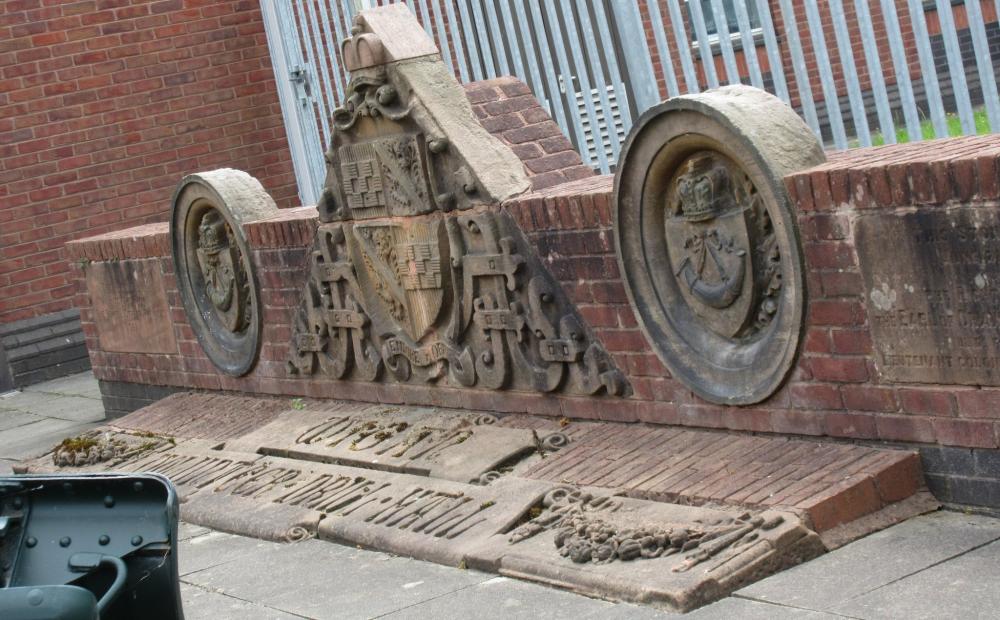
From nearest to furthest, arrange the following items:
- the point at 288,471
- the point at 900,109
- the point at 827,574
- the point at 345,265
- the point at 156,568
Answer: the point at 156,568 → the point at 827,574 → the point at 900,109 → the point at 288,471 → the point at 345,265

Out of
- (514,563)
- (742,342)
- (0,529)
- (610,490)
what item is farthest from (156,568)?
(742,342)

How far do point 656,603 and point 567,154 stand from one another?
10.7 ft

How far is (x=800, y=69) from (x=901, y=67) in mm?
490

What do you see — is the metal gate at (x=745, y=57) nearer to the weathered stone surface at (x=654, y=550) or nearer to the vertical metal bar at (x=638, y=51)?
the vertical metal bar at (x=638, y=51)

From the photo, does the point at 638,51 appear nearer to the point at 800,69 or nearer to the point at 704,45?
the point at 704,45

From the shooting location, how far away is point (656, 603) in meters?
4.35

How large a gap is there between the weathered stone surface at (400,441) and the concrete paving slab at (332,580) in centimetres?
63

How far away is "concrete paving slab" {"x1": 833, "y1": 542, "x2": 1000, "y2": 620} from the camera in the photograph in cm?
384

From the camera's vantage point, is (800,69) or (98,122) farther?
(98,122)

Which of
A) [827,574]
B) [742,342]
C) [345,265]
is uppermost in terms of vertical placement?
[345,265]

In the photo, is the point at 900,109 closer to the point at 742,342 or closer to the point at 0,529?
the point at 742,342

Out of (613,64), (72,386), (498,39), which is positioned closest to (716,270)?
(613,64)

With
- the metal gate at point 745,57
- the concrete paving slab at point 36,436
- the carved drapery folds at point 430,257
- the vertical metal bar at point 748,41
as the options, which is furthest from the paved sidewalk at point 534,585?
the concrete paving slab at point 36,436

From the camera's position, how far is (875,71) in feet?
19.9
